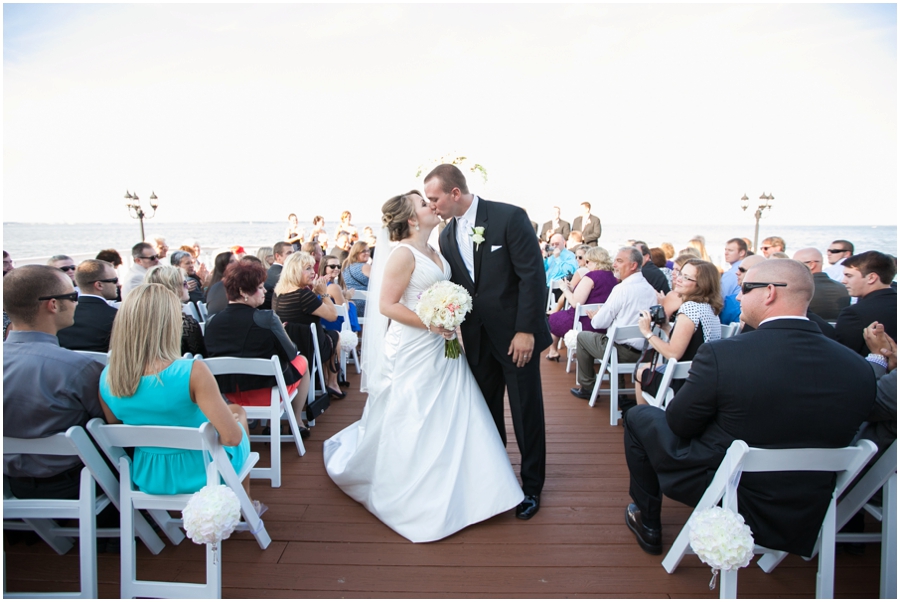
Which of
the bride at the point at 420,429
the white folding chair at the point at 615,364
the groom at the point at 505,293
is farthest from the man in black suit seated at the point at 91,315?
the white folding chair at the point at 615,364

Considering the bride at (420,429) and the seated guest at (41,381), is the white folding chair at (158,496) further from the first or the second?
the bride at (420,429)

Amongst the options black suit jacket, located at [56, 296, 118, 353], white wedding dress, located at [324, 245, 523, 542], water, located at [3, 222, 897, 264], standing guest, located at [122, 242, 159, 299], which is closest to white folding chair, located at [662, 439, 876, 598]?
white wedding dress, located at [324, 245, 523, 542]

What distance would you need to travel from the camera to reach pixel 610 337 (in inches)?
176

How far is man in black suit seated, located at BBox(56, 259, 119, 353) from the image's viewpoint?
11.3 feet

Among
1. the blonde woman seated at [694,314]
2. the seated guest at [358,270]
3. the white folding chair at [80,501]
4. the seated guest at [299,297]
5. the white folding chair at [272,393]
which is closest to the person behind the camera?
the white folding chair at [80,501]

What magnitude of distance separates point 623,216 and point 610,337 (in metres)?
72.8

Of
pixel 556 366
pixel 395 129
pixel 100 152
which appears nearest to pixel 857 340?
pixel 556 366

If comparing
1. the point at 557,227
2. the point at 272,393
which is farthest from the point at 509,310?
the point at 557,227

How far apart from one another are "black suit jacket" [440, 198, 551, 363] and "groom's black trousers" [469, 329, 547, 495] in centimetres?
11

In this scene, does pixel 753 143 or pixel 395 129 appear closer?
pixel 395 129

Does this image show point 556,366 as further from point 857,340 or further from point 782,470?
point 782,470

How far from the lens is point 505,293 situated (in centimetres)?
294

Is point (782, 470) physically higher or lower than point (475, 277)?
lower

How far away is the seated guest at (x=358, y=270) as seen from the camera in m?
7.12
